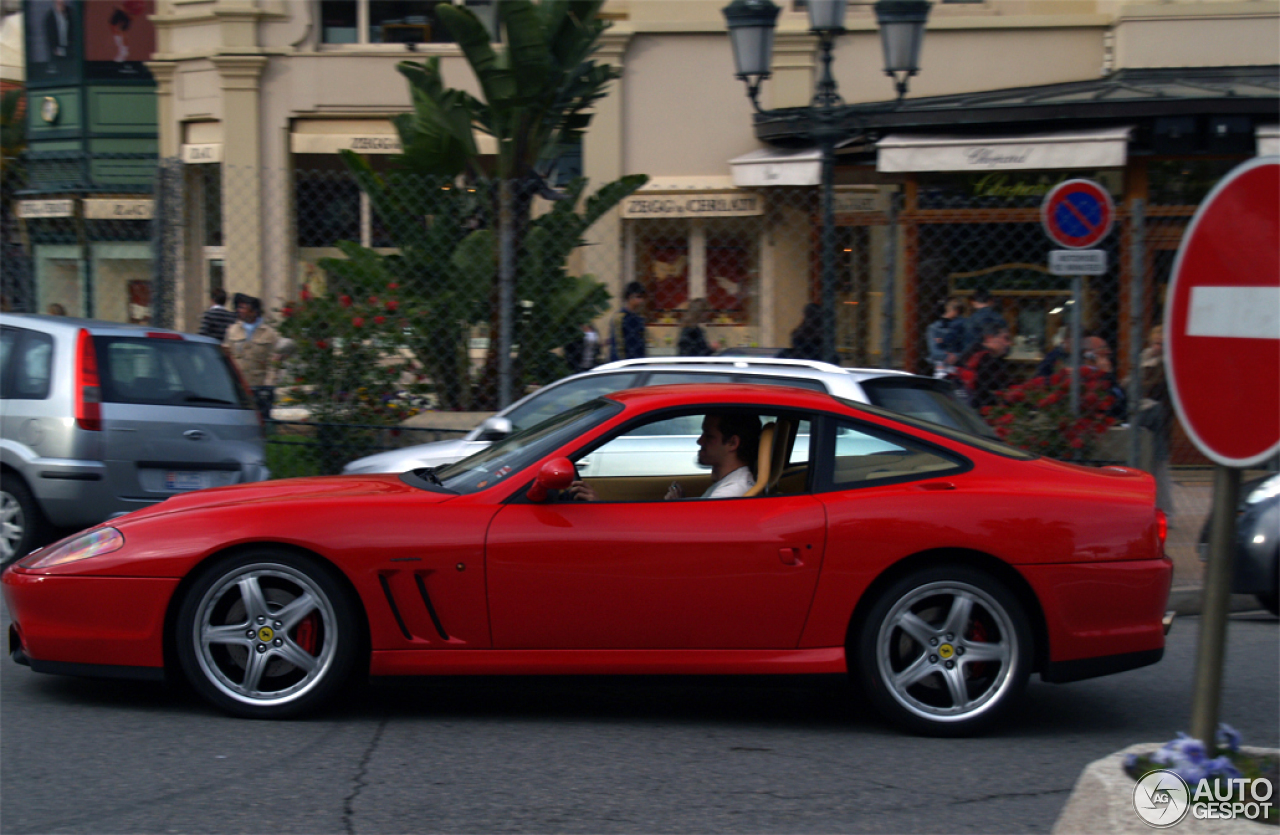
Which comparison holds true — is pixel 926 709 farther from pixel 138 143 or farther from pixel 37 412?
pixel 138 143

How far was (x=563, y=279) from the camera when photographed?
38.3ft

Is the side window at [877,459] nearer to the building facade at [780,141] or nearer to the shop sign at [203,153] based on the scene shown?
the building facade at [780,141]

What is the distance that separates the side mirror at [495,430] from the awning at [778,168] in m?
8.84

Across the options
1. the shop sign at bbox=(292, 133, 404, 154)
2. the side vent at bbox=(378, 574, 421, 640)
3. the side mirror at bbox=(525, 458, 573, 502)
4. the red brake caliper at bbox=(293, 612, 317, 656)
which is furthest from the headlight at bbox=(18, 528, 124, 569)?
the shop sign at bbox=(292, 133, 404, 154)

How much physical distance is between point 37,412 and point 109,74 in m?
17.1

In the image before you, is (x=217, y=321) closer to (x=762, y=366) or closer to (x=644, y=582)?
(x=762, y=366)

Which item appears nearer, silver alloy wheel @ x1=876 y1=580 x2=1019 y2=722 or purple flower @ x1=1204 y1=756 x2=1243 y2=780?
purple flower @ x1=1204 y1=756 x2=1243 y2=780

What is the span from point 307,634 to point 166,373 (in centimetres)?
441

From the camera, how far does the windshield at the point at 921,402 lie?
742cm

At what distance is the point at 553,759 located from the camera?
15.5 ft

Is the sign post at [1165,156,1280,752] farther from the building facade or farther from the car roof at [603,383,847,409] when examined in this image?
the building facade

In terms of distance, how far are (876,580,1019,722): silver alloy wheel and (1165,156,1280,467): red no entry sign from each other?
2091mm

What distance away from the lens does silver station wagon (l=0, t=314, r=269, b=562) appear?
27.2 feet

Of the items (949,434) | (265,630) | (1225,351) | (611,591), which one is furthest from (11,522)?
(1225,351)
